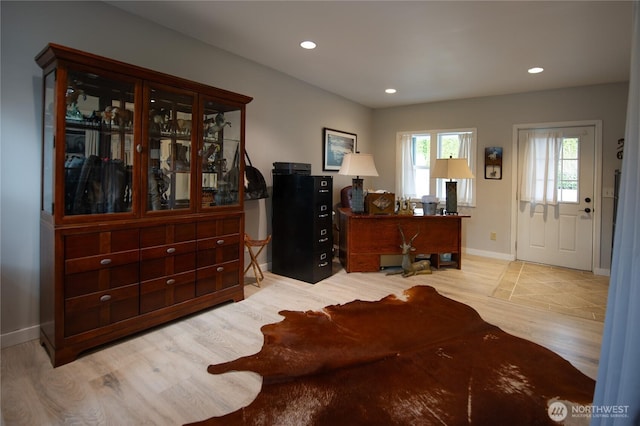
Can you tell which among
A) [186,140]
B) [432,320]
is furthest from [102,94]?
[432,320]

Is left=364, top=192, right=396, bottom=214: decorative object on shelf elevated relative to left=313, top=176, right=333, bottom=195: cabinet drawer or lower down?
lower down

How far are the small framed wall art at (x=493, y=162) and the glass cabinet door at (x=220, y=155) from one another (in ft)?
12.9

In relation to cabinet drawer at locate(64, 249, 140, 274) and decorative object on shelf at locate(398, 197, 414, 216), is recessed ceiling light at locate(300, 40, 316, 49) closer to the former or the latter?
decorative object on shelf at locate(398, 197, 414, 216)

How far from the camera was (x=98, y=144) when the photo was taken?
2.26 m

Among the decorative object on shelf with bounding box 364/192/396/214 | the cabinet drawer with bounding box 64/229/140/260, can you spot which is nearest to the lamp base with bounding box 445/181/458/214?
the decorative object on shelf with bounding box 364/192/396/214

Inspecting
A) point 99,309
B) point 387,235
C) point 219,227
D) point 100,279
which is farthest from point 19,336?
point 387,235

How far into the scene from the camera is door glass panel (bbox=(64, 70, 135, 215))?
2.12m

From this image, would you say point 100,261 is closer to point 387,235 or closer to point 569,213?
point 387,235

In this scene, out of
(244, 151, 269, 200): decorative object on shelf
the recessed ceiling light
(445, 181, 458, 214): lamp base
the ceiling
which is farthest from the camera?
(445, 181, 458, 214): lamp base

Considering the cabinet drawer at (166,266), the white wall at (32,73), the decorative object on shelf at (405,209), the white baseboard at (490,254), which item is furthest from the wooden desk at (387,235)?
the white wall at (32,73)

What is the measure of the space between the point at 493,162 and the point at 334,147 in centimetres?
247

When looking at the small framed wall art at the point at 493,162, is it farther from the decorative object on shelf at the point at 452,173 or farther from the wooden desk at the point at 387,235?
the wooden desk at the point at 387,235

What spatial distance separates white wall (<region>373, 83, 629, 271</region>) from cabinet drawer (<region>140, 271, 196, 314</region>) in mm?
4312

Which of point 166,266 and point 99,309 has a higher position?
point 166,266
